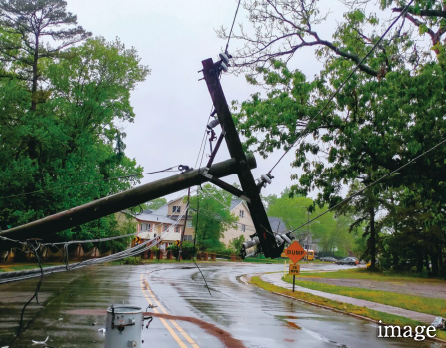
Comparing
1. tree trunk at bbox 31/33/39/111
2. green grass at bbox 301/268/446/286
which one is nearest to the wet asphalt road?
tree trunk at bbox 31/33/39/111

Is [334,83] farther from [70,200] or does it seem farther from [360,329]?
[70,200]

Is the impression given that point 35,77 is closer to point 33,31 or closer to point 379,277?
point 33,31

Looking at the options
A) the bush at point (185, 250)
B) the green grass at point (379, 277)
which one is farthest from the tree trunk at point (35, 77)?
the bush at point (185, 250)

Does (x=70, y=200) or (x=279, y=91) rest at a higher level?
(x=279, y=91)

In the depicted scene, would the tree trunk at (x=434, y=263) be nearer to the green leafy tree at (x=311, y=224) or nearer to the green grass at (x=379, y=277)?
the green grass at (x=379, y=277)

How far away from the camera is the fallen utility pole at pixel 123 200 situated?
24.0 feet

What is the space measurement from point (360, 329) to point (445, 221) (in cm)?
896

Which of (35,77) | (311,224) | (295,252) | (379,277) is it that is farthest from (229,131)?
(311,224)

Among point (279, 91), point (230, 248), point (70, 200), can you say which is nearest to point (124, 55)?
point (70, 200)

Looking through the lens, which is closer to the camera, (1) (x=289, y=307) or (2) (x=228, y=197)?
(1) (x=289, y=307)

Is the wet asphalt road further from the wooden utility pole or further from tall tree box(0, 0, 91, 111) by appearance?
tall tree box(0, 0, 91, 111)

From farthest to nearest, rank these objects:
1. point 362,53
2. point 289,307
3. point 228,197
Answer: point 228,197 < point 289,307 < point 362,53

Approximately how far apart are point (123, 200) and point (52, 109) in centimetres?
3037

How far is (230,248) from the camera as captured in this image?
245ft
